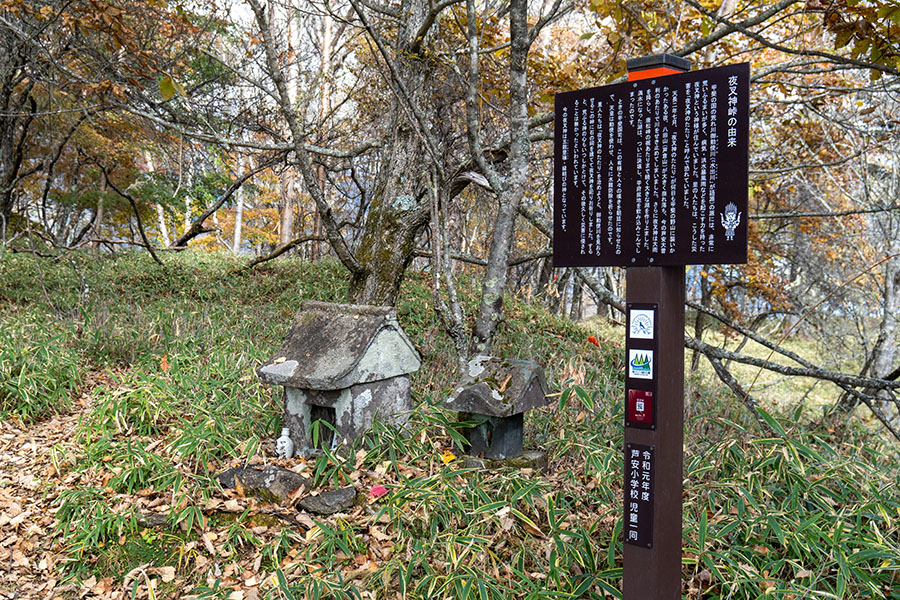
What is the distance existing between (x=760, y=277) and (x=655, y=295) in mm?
11031

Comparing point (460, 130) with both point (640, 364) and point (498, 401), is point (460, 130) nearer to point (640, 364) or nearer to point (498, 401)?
point (498, 401)

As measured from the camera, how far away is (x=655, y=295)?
103 inches

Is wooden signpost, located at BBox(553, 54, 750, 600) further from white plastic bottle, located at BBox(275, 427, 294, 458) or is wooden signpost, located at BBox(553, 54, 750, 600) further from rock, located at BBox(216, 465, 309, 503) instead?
white plastic bottle, located at BBox(275, 427, 294, 458)

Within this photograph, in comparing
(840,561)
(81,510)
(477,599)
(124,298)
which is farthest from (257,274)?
(840,561)

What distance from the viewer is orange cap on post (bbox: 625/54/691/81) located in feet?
8.89

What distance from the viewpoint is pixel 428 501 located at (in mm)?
3557

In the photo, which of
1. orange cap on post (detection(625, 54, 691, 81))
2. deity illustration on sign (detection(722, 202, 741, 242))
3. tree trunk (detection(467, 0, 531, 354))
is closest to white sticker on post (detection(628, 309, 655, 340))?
deity illustration on sign (detection(722, 202, 741, 242))

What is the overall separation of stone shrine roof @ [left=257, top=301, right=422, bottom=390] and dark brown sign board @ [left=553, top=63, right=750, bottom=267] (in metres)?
1.83

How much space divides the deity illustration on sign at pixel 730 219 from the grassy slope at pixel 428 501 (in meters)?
1.50

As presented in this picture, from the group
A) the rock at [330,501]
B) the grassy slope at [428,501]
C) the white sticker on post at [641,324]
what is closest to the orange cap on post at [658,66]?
the white sticker on post at [641,324]

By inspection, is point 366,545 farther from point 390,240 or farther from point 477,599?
point 390,240

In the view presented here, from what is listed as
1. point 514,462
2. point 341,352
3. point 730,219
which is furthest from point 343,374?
point 730,219

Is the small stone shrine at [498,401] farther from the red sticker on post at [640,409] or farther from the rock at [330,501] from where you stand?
the red sticker on post at [640,409]

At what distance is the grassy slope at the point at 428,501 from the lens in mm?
3041
